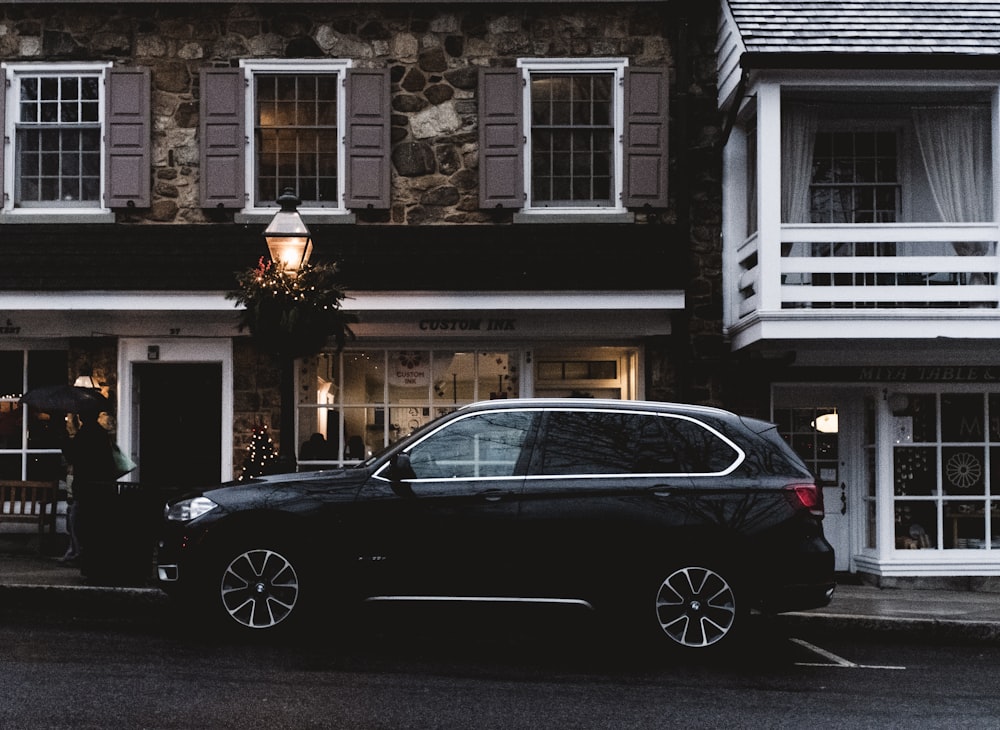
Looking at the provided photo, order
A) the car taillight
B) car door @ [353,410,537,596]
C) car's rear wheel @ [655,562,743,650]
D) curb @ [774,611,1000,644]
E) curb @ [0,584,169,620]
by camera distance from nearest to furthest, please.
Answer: car's rear wheel @ [655,562,743,650] < car door @ [353,410,537,596] < the car taillight < curb @ [774,611,1000,644] < curb @ [0,584,169,620]

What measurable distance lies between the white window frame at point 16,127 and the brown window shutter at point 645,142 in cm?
574

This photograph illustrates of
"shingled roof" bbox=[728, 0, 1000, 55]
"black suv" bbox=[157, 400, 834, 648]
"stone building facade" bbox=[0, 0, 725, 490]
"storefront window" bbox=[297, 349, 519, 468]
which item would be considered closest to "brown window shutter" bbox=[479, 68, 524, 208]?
"stone building facade" bbox=[0, 0, 725, 490]

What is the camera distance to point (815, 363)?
14.2 metres

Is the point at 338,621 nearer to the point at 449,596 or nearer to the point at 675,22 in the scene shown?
the point at 449,596

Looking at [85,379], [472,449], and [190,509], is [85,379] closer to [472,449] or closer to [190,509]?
[190,509]

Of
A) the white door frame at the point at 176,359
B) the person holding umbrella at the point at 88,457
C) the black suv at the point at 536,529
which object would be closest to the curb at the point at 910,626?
the black suv at the point at 536,529

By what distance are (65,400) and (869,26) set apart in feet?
29.8

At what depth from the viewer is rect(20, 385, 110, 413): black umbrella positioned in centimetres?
1309

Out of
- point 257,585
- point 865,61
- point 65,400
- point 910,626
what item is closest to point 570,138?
point 865,61

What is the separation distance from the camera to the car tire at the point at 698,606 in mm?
8586

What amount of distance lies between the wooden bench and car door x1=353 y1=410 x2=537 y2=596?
6451 mm

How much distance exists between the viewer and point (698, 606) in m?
8.61

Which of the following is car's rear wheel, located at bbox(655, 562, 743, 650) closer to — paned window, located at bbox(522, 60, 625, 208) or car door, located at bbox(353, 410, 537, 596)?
car door, located at bbox(353, 410, 537, 596)

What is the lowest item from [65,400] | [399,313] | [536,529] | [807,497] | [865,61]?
[536,529]
